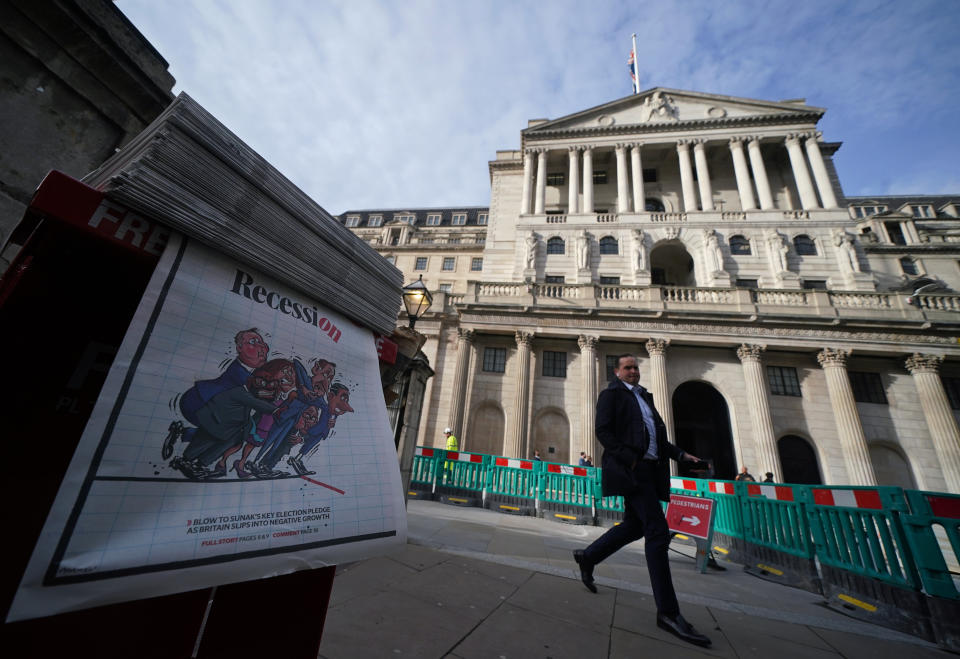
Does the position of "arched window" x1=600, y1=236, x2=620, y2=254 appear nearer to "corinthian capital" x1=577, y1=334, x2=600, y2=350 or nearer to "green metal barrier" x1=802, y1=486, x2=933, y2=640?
"corinthian capital" x1=577, y1=334, x2=600, y2=350

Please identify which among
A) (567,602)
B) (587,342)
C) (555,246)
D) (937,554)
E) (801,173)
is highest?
(801,173)

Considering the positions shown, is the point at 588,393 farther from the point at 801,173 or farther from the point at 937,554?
the point at 801,173

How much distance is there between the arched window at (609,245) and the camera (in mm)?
21078

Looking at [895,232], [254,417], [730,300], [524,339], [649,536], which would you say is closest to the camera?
[254,417]

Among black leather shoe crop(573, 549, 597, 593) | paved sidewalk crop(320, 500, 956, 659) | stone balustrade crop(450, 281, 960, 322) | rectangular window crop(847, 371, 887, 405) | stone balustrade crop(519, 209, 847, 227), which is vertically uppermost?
stone balustrade crop(519, 209, 847, 227)

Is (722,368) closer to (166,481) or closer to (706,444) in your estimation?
(706,444)

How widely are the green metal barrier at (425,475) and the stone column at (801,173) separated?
25.1 metres

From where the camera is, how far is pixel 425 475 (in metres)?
10.8

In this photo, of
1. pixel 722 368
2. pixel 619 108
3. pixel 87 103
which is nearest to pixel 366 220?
pixel 619 108

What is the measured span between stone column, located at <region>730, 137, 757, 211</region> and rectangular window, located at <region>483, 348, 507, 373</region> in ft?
Result: 56.1

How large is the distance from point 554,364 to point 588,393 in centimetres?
238

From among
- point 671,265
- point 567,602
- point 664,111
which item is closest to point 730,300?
point 671,265

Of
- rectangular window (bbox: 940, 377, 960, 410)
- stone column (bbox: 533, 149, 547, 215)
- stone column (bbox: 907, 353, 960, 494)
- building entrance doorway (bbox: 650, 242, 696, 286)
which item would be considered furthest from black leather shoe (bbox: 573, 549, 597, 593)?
rectangular window (bbox: 940, 377, 960, 410)

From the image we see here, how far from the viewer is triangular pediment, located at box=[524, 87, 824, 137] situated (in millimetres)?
23844
